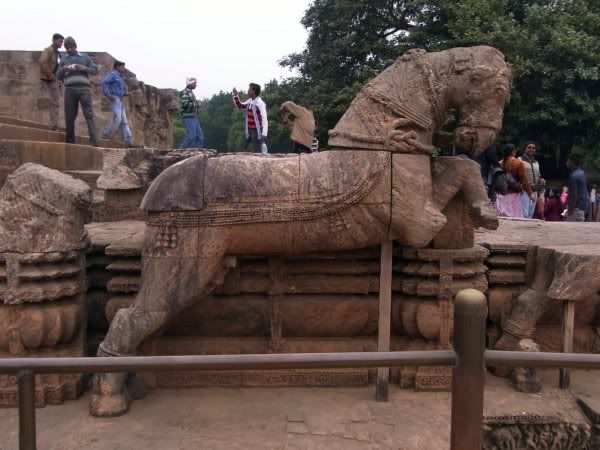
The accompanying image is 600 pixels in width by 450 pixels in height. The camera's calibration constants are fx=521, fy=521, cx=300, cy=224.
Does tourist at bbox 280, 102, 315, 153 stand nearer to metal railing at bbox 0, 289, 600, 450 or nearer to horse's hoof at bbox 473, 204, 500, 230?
horse's hoof at bbox 473, 204, 500, 230

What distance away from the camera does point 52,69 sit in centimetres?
924

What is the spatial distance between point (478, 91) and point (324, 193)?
3.79 ft

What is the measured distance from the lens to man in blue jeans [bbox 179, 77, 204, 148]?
27.0 ft

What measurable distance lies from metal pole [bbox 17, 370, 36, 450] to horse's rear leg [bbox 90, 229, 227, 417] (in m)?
1.53

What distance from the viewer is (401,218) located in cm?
324

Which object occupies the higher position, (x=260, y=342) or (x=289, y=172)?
(x=289, y=172)

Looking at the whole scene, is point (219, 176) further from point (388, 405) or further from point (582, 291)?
point (582, 291)

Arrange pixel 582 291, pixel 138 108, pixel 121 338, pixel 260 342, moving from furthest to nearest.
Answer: pixel 138 108
pixel 260 342
pixel 582 291
pixel 121 338

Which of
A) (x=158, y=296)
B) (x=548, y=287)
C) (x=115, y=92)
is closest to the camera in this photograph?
(x=158, y=296)

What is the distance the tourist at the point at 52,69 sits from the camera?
28.8 feet

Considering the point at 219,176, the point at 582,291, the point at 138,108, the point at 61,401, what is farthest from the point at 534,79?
the point at 61,401

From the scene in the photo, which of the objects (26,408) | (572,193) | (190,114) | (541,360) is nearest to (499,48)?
(572,193)

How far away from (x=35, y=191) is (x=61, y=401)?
132 centimetres

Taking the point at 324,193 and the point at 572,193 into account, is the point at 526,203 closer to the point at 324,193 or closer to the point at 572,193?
the point at 572,193
